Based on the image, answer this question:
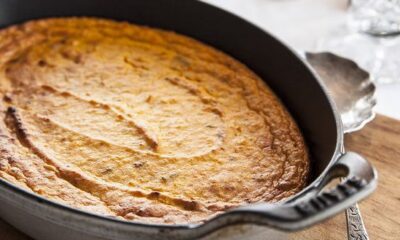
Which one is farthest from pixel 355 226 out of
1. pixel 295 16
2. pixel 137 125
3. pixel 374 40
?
pixel 295 16

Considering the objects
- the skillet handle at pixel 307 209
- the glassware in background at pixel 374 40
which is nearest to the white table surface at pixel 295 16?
the glassware in background at pixel 374 40

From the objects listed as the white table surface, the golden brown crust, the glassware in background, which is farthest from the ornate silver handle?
the white table surface

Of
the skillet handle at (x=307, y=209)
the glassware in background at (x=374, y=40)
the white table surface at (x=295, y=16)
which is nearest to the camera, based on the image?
the skillet handle at (x=307, y=209)

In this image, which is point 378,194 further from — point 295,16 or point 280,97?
point 295,16

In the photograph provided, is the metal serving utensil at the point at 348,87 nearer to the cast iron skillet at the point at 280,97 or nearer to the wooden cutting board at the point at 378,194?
the wooden cutting board at the point at 378,194

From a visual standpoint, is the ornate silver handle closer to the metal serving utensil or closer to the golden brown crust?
the golden brown crust
